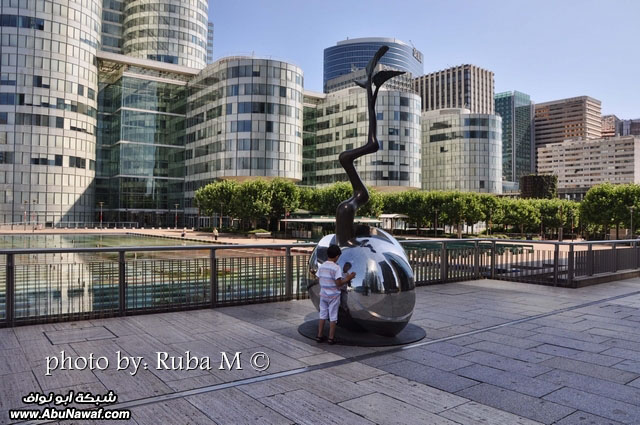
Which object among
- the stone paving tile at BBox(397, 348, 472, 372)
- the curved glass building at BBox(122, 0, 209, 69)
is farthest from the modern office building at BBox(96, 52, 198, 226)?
the stone paving tile at BBox(397, 348, 472, 372)

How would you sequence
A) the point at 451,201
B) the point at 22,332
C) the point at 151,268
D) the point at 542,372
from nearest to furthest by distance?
the point at 542,372 → the point at 22,332 → the point at 151,268 → the point at 451,201

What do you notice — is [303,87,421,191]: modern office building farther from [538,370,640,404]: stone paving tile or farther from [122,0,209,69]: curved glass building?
[538,370,640,404]: stone paving tile

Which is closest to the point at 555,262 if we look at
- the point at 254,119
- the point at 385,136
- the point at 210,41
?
the point at 254,119

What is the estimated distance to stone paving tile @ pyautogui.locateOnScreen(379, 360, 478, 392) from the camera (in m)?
5.56

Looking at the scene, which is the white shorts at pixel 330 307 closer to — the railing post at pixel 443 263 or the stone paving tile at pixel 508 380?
the stone paving tile at pixel 508 380

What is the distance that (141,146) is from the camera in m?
86.6

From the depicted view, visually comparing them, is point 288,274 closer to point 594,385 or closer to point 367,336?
point 367,336

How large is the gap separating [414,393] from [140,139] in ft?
291

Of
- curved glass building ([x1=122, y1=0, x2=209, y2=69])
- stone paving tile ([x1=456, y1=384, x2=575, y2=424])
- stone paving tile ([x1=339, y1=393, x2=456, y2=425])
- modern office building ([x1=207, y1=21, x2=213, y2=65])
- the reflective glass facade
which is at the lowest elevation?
stone paving tile ([x1=456, y1=384, x2=575, y2=424])

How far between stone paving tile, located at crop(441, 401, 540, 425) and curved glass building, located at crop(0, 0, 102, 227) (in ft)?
273

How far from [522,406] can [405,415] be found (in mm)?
1284

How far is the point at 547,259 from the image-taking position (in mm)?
14492

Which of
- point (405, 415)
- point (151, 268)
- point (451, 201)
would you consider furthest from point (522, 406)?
point (451, 201)

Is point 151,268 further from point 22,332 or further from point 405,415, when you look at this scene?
point 405,415
